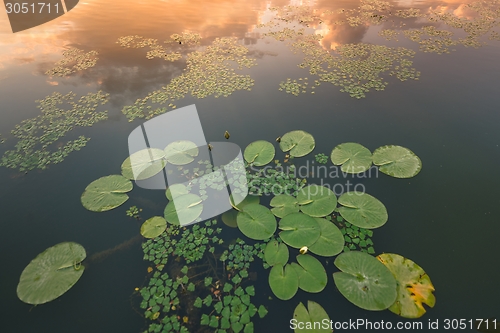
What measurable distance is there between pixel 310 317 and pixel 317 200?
1284 millimetres

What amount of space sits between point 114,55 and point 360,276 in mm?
7121

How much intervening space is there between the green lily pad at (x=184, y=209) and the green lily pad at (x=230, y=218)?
1.01ft

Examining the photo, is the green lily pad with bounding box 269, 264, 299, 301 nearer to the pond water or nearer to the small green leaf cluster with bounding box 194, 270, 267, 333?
the pond water

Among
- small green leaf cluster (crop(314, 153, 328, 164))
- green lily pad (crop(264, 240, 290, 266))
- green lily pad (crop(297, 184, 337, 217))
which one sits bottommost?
green lily pad (crop(264, 240, 290, 266))

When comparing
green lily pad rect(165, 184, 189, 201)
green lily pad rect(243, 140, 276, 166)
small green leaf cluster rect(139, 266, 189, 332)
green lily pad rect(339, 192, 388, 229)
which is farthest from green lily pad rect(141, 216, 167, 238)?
green lily pad rect(339, 192, 388, 229)

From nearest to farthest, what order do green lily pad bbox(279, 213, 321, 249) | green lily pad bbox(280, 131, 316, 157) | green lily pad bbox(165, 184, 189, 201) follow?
green lily pad bbox(279, 213, 321, 249) < green lily pad bbox(165, 184, 189, 201) < green lily pad bbox(280, 131, 316, 157)

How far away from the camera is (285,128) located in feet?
13.5

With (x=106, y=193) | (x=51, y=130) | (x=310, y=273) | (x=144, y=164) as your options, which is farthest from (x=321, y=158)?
(x=51, y=130)

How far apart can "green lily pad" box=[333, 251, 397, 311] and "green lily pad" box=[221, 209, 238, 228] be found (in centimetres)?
118

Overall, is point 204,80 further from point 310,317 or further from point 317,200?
point 310,317

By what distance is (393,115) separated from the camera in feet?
14.1

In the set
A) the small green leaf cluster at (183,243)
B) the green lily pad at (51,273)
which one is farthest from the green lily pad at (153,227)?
the green lily pad at (51,273)

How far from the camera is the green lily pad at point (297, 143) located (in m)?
3.69

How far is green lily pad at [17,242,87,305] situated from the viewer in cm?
239
